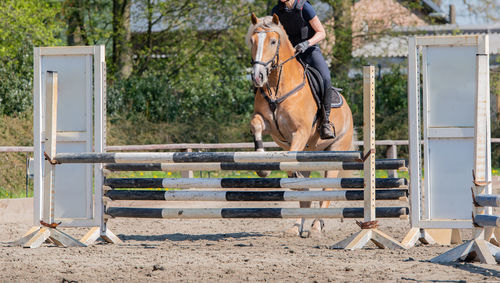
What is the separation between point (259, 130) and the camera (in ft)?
21.4

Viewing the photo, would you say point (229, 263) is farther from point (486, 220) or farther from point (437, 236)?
point (437, 236)

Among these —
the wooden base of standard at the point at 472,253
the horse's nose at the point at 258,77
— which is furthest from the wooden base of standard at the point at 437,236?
the horse's nose at the point at 258,77

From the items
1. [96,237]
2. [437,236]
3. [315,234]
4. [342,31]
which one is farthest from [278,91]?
[342,31]

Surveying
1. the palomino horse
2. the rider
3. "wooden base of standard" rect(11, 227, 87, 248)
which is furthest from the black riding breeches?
"wooden base of standard" rect(11, 227, 87, 248)

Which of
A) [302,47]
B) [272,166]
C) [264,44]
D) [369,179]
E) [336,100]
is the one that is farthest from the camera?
[336,100]

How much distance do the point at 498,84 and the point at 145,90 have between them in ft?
29.6

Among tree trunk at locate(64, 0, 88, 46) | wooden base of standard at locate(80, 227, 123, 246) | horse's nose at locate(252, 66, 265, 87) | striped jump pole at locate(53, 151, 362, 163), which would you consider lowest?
wooden base of standard at locate(80, 227, 123, 246)

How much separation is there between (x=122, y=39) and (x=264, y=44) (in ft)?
41.2

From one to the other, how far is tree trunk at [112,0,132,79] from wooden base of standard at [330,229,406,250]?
13.2 meters

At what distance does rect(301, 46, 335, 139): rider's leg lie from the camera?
23.5ft

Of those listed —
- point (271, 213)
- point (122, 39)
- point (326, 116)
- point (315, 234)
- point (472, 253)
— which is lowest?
point (315, 234)

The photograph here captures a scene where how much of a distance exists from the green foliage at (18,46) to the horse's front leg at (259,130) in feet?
29.2

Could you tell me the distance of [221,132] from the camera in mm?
16625

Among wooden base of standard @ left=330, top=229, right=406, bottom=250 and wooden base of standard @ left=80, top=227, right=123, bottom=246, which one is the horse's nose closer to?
wooden base of standard @ left=330, top=229, right=406, bottom=250
